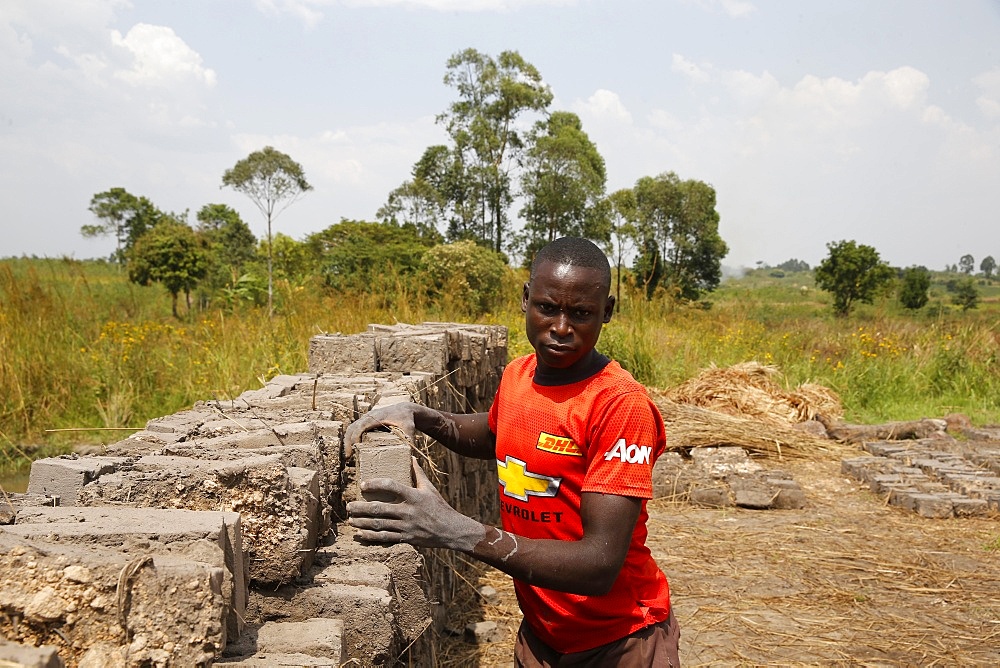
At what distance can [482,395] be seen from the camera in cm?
612

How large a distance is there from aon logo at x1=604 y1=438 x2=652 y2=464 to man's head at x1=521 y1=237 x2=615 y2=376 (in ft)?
0.93

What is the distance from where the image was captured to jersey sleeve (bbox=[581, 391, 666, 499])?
5.58 feet

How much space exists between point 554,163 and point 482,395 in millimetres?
25442

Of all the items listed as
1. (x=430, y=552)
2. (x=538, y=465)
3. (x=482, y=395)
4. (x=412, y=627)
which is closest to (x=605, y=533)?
(x=538, y=465)

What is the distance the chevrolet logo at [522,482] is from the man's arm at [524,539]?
0.19 m

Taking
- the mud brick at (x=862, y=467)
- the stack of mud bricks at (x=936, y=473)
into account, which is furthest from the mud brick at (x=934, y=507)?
the mud brick at (x=862, y=467)

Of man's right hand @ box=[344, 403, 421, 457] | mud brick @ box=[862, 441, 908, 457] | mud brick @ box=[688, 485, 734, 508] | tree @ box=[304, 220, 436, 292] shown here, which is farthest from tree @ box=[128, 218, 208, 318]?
man's right hand @ box=[344, 403, 421, 457]

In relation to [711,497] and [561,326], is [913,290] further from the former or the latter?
[561,326]

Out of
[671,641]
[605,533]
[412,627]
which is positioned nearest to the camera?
[605,533]

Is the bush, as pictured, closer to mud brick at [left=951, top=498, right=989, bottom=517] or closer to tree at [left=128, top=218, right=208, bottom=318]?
tree at [left=128, top=218, right=208, bottom=318]

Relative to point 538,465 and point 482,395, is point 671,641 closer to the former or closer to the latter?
point 538,465

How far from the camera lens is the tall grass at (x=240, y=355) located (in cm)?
758

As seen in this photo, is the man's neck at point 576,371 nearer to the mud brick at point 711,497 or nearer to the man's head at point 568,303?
the man's head at point 568,303

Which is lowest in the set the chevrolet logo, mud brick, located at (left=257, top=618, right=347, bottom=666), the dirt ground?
the dirt ground
